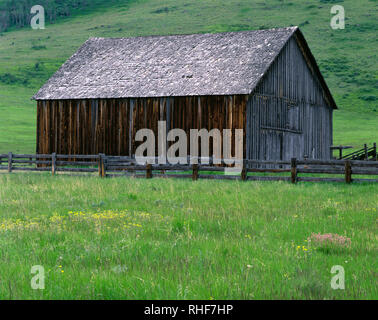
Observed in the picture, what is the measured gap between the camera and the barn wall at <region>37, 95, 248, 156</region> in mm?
27141

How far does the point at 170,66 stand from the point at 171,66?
56 millimetres

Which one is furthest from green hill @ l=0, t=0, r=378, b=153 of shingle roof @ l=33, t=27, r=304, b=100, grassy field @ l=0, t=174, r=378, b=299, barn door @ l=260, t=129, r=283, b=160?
grassy field @ l=0, t=174, r=378, b=299

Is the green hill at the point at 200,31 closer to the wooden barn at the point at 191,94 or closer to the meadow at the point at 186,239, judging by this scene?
the wooden barn at the point at 191,94

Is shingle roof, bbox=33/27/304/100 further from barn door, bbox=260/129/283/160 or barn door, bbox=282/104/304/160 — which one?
barn door, bbox=282/104/304/160

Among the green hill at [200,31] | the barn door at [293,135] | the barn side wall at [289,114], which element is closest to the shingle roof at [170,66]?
the barn side wall at [289,114]

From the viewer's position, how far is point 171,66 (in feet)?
97.7

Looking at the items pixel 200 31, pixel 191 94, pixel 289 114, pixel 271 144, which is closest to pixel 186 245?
pixel 191 94

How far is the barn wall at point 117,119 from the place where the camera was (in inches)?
1069

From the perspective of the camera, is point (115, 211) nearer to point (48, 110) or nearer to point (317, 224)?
point (317, 224)

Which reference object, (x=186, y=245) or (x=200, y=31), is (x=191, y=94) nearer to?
(x=186, y=245)

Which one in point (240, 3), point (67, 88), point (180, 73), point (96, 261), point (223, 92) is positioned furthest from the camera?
point (240, 3)

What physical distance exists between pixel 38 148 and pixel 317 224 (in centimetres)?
2408

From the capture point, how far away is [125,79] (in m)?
30.2
